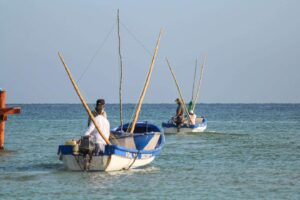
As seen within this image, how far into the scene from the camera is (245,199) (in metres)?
19.5

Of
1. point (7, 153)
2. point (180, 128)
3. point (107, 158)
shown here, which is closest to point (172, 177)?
point (107, 158)

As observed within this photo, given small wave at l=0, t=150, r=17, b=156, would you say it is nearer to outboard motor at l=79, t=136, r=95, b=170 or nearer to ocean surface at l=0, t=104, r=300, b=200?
ocean surface at l=0, t=104, r=300, b=200

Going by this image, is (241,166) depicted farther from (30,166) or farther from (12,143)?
(12,143)

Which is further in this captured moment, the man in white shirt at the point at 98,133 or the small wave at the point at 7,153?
the small wave at the point at 7,153

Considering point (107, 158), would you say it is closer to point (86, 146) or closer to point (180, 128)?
point (86, 146)

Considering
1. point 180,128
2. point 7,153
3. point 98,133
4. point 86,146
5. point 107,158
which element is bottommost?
point 7,153

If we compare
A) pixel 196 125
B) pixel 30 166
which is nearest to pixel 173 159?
pixel 30 166

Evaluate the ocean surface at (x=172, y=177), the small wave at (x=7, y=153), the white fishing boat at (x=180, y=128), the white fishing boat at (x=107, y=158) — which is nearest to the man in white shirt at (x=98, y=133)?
the white fishing boat at (x=107, y=158)

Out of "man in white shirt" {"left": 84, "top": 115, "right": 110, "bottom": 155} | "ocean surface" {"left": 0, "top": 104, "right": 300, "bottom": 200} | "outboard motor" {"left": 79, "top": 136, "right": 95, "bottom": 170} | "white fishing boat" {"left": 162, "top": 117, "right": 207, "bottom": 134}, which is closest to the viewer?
"ocean surface" {"left": 0, "top": 104, "right": 300, "bottom": 200}

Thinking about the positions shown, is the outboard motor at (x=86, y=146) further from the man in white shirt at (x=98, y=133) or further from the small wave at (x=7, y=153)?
the small wave at (x=7, y=153)

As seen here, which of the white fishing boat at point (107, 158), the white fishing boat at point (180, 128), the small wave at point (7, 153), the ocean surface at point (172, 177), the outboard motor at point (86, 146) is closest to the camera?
the ocean surface at point (172, 177)

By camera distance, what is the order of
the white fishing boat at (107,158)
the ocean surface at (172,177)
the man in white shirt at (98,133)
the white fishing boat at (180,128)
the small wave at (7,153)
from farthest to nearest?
the white fishing boat at (180,128), the small wave at (7,153), the man in white shirt at (98,133), the white fishing boat at (107,158), the ocean surface at (172,177)

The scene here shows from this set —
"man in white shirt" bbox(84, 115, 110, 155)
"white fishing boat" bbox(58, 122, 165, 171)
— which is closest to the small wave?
"white fishing boat" bbox(58, 122, 165, 171)

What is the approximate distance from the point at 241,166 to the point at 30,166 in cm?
728
